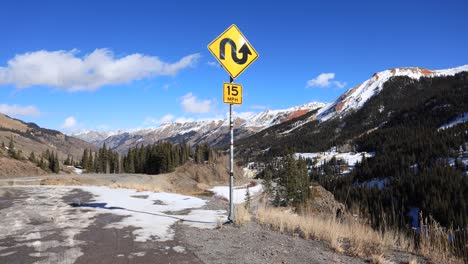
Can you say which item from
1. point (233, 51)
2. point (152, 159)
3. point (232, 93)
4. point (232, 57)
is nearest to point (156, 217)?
point (232, 93)

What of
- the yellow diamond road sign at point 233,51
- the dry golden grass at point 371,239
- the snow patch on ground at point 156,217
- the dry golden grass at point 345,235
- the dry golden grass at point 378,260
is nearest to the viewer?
the dry golden grass at point 378,260

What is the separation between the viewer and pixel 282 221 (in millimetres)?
11062

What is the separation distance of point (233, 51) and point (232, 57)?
7.7 inches

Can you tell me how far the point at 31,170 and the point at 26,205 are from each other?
59824mm

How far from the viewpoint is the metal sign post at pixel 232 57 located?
11219 millimetres

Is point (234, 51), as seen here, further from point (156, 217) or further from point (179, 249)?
point (179, 249)

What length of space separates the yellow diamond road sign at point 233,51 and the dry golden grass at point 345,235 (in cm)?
444

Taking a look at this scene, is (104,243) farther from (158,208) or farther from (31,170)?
(31,170)

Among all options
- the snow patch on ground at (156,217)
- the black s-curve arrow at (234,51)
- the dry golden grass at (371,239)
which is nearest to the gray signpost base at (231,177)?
the snow patch on ground at (156,217)

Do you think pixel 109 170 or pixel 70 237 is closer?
pixel 70 237

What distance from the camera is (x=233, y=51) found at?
11.7m

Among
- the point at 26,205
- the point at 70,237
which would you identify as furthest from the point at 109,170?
the point at 70,237

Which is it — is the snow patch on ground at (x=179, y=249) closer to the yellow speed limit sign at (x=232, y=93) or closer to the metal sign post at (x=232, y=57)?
the metal sign post at (x=232, y=57)

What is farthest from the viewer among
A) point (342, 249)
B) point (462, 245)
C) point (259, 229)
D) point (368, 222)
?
point (368, 222)
